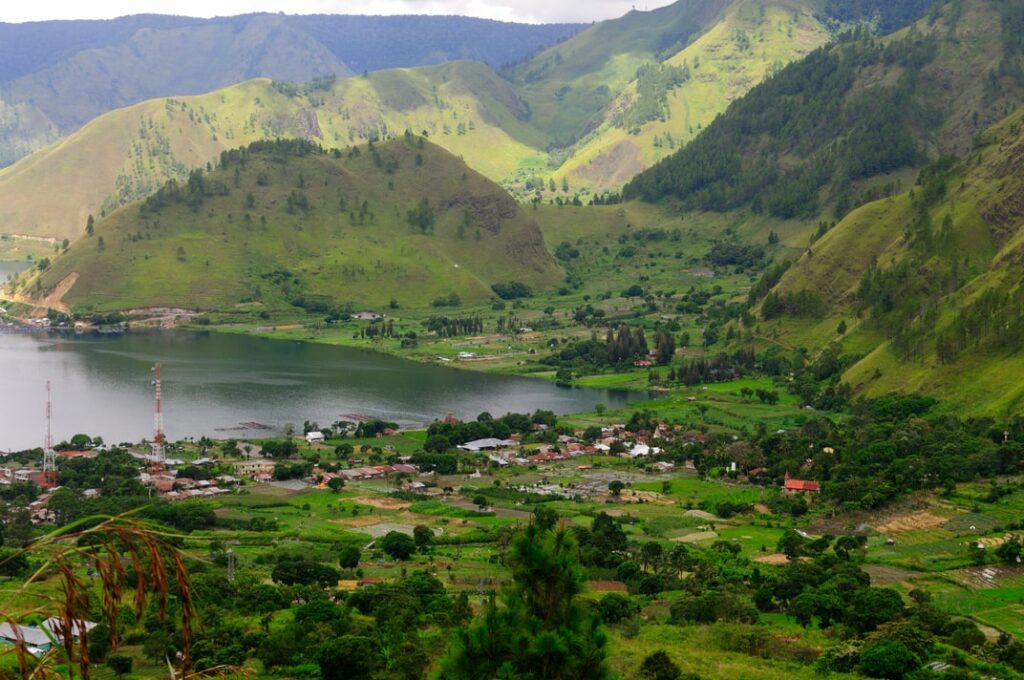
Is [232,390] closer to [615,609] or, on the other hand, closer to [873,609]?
[615,609]

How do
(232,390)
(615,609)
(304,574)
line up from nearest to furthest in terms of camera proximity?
1. (615,609)
2. (304,574)
3. (232,390)

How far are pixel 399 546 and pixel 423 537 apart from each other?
245cm

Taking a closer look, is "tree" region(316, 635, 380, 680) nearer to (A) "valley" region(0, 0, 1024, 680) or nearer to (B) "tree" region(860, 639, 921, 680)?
(A) "valley" region(0, 0, 1024, 680)

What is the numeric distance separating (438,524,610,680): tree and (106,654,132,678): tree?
24053 millimetres

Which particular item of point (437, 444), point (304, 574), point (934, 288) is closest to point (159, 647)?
point (304, 574)

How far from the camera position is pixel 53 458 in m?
86.1

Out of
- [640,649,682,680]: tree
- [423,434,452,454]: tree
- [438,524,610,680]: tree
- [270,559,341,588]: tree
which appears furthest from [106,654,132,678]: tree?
[423,434,452,454]: tree

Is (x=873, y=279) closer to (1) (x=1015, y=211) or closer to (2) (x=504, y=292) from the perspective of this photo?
(1) (x=1015, y=211)

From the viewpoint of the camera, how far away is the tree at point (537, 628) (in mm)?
20234

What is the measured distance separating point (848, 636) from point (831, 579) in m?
7.73

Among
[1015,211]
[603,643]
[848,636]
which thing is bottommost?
[848,636]

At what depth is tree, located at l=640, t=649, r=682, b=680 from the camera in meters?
40.1

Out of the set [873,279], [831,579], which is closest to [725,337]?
[873,279]

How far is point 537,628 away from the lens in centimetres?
2078
